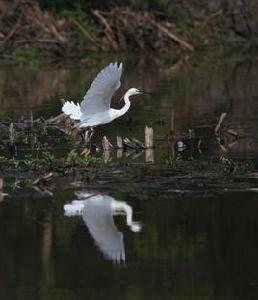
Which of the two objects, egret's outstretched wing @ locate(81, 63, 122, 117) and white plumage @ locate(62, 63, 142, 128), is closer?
egret's outstretched wing @ locate(81, 63, 122, 117)

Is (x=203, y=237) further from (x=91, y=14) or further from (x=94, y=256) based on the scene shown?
(x=91, y=14)

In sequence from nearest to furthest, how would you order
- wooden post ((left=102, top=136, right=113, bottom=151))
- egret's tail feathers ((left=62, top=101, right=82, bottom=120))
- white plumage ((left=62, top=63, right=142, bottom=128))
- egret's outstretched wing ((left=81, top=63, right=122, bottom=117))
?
egret's outstretched wing ((left=81, top=63, right=122, bottom=117)), white plumage ((left=62, top=63, right=142, bottom=128)), wooden post ((left=102, top=136, right=113, bottom=151)), egret's tail feathers ((left=62, top=101, right=82, bottom=120))

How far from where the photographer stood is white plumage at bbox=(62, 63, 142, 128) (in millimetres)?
16284

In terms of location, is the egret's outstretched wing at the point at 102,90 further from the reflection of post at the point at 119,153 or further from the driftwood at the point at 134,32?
the driftwood at the point at 134,32

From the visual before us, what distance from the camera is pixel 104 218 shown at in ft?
41.6

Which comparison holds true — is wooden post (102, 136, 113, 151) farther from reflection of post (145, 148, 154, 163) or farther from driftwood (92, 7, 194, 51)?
driftwood (92, 7, 194, 51)

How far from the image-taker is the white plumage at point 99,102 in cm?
1628

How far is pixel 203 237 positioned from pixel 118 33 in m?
29.5

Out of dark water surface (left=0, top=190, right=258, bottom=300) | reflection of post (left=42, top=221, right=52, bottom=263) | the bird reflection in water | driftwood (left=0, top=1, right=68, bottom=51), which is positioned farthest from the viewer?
driftwood (left=0, top=1, right=68, bottom=51)

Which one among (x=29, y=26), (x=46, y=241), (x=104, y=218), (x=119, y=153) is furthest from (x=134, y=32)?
(x=46, y=241)

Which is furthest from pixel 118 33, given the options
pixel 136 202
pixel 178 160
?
pixel 136 202

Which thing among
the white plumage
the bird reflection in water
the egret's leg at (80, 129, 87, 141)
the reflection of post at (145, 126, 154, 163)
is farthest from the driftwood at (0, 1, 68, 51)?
the bird reflection in water

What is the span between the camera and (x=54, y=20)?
41.0m

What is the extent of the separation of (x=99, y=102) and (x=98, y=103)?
2 cm
